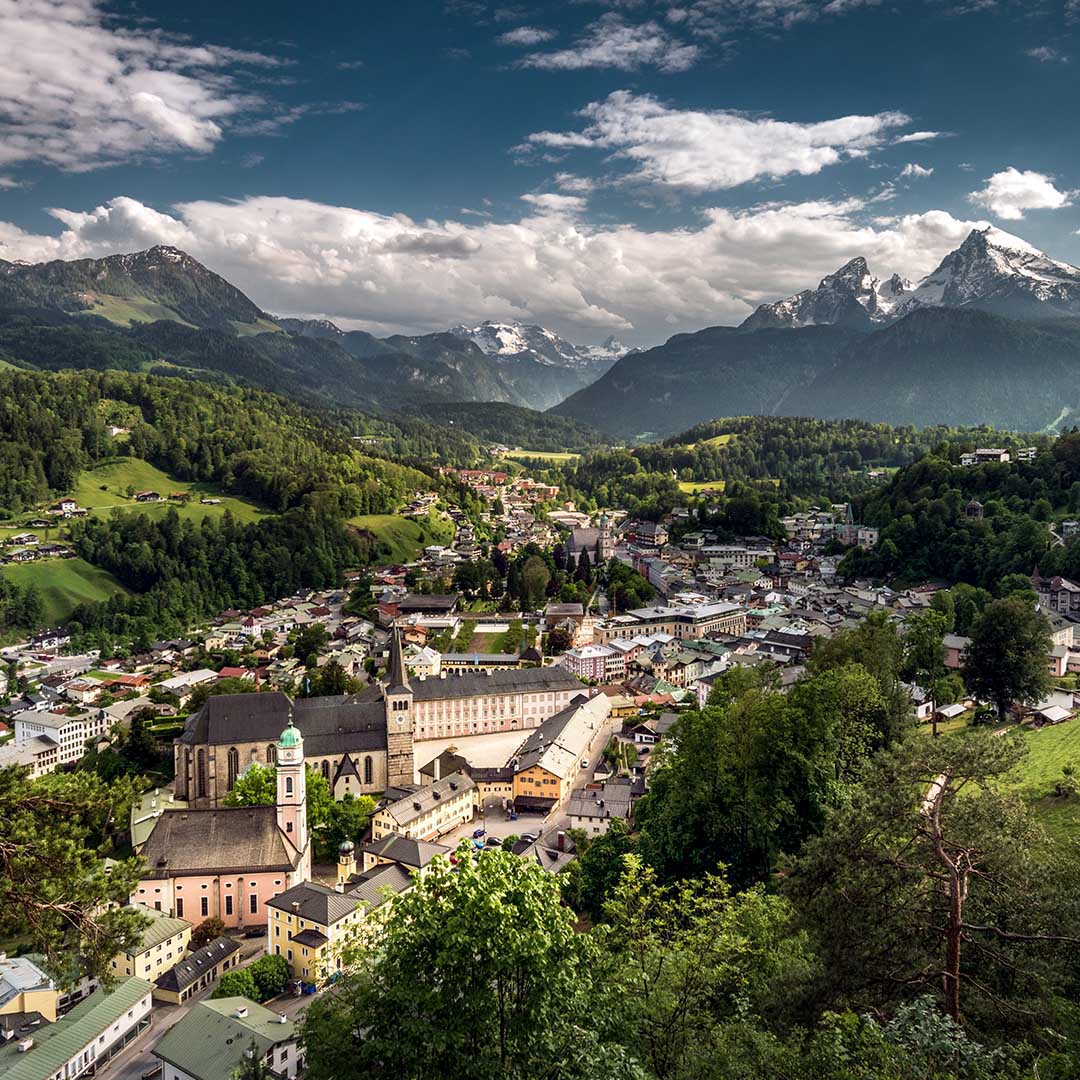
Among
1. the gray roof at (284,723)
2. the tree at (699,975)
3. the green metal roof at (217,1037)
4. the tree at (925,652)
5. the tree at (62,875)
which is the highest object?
the tree at (62,875)

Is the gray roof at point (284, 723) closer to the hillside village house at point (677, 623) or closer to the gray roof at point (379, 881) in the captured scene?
the gray roof at point (379, 881)

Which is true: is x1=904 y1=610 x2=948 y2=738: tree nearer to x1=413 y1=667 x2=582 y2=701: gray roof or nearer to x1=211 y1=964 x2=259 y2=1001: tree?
x1=413 y1=667 x2=582 y2=701: gray roof

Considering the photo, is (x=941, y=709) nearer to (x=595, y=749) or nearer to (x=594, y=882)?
(x=595, y=749)

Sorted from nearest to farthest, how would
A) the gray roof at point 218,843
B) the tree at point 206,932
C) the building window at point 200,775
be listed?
the tree at point 206,932 < the gray roof at point 218,843 < the building window at point 200,775

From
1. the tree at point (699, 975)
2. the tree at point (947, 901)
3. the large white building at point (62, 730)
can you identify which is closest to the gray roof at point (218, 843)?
the tree at point (699, 975)

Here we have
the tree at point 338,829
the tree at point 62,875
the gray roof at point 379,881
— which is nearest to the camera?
the tree at point 62,875

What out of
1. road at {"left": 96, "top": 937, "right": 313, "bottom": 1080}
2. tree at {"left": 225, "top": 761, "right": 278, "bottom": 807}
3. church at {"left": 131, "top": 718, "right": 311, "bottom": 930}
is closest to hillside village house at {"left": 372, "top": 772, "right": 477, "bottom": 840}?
church at {"left": 131, "top": 718, "right": 311, "bottom": 930}

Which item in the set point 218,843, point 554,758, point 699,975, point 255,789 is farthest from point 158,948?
point 699,975
